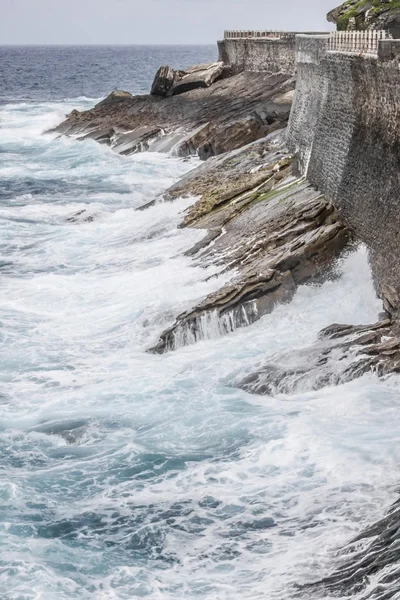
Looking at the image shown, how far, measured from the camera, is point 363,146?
69.8 feet

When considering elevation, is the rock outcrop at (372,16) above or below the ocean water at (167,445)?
above

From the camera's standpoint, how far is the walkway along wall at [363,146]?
756 inches

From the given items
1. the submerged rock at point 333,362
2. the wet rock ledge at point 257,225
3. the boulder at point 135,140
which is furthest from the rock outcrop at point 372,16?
the submerged rock at point 333,362

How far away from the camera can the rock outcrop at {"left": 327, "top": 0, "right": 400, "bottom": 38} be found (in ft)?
114

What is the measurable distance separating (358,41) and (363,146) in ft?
8.92

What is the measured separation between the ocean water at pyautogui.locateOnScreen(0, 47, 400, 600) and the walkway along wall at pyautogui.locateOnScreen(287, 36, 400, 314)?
0.88m

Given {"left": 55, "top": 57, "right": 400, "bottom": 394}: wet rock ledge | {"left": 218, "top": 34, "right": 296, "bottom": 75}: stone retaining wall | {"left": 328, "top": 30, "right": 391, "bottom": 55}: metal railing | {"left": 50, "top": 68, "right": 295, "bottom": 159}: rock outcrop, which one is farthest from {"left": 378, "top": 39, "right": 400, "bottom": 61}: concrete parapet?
Result: {"left": 218, "top": 34, "right": 296, "bottom": 75}: stone retaining wall

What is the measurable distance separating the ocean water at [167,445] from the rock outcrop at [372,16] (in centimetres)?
1375

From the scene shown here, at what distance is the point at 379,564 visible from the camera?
1110 cm

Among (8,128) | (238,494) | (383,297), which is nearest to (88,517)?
(238,494)

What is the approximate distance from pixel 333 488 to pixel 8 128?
153ft

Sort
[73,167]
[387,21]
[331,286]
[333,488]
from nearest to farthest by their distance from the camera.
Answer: [333,488] → [331,286] → [387,21] → [73,167]

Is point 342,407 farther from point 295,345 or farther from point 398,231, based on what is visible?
point 398,231

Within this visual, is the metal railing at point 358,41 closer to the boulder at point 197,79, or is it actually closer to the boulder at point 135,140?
the boulder at point 135,140
